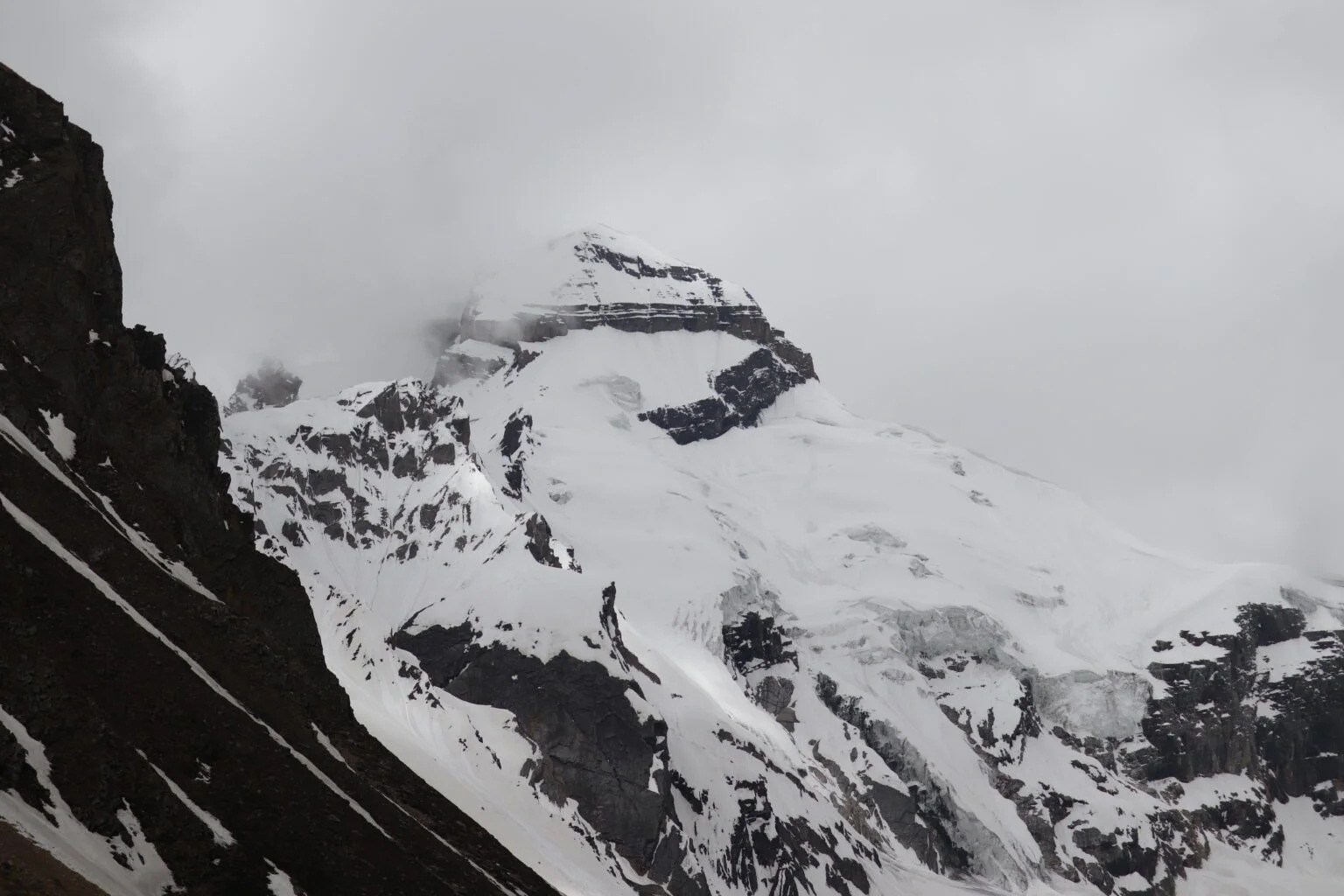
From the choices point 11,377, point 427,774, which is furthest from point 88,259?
point 427,774

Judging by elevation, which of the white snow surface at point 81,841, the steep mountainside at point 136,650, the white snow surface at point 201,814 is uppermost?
the steep mountainside at point 136,650

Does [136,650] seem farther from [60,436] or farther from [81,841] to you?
[60,436]

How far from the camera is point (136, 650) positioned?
64.0 m

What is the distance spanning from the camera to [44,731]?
52281 millimetres

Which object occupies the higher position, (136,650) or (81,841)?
(136,650)

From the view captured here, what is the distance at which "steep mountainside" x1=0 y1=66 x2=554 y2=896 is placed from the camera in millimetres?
52625

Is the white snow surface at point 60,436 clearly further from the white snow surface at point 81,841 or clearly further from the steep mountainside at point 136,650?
the white snow surface at point 81,841

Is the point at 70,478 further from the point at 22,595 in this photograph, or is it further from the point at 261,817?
the point at 261,817

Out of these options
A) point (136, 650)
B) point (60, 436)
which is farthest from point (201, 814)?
point (60, 436)

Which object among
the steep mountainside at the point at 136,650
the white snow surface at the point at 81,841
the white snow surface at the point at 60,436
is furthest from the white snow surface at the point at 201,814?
the white snow surface at the point at 60,436

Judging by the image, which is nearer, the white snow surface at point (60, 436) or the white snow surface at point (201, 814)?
the white snow surface at point (201, 814)

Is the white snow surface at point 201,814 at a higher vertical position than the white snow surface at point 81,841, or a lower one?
higher

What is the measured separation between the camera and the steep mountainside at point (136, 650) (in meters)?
52.6

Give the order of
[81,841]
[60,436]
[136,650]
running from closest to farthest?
1. [81,841]
2. [136,650]
3. [60,436]
